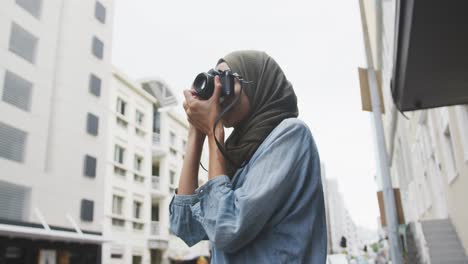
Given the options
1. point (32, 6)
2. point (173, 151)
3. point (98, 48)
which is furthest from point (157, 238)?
point (32, 6)

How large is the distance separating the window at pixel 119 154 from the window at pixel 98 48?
6201mm

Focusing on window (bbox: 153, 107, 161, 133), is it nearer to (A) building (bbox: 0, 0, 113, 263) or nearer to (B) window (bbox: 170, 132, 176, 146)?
(B) window (bbox: 170, 132, 176, 146)

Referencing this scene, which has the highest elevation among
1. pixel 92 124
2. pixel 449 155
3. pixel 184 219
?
pixel 92 124

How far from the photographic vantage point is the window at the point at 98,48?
32.9 ft

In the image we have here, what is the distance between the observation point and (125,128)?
16906mm

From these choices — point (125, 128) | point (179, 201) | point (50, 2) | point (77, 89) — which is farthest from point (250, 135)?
point (125, 128)

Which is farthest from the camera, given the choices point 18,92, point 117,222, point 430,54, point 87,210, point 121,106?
point 121,106

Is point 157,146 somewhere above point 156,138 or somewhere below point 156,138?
below

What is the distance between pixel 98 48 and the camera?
10.2 m

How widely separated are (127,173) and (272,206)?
1620 centimetres

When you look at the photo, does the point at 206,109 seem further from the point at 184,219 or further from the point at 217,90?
the point at 184,219

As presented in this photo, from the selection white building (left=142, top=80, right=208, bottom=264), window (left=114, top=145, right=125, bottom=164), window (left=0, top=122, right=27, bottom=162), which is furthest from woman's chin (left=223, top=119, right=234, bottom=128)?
white building (left=142, top=80, right=208, bottom=264)

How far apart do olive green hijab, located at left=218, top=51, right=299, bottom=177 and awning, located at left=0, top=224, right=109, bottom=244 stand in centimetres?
534

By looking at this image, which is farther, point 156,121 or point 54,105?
point 156,121
